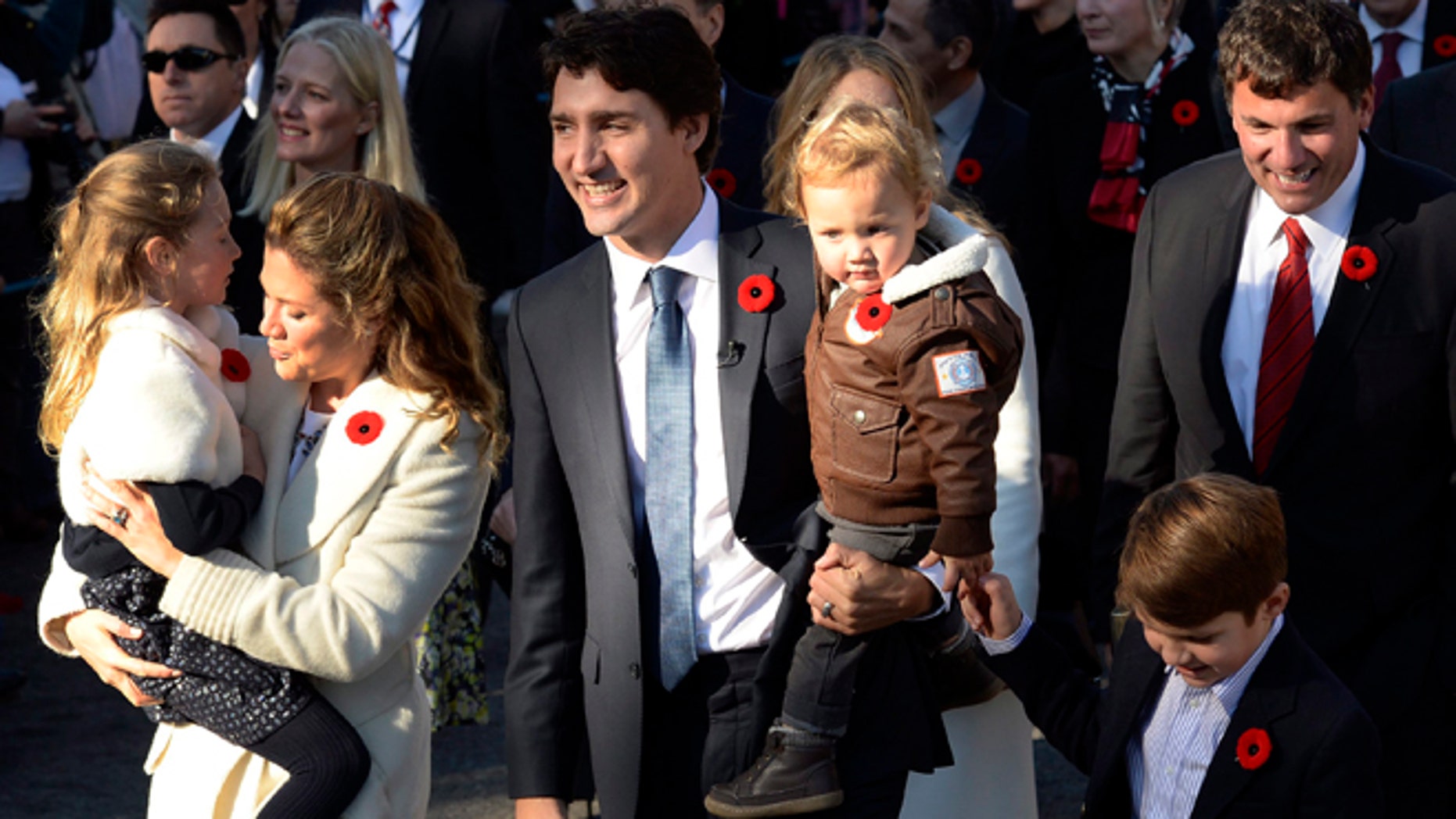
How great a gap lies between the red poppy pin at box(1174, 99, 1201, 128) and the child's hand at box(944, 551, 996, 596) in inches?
127

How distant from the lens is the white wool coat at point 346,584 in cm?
346

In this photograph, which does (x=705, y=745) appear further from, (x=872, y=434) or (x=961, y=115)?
(x=961, y=115)

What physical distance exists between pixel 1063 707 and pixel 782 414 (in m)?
0.82

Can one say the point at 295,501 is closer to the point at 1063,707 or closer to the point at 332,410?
the point at 332,410

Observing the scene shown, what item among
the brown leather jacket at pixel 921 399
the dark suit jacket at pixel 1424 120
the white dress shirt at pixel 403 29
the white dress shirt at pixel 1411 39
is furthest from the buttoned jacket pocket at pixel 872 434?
the white dress shirt at pixel 403 29

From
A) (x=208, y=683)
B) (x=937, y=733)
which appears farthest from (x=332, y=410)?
(x=937, y=733)

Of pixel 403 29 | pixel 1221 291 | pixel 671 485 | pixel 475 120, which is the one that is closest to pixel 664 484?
pixel 671 485

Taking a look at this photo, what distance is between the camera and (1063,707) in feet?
12.0

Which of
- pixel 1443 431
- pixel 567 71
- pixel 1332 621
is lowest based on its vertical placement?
pixel 1332 621

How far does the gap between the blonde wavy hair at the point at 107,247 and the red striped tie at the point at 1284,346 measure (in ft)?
7.80

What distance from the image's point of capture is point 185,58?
639cm

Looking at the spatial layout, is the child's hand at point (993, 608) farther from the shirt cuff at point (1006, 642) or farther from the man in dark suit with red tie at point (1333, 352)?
the man in dark suit with red tie at point (1333, 352)

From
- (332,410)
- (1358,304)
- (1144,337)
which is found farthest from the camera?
(1144,337)

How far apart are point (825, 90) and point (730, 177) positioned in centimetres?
86
